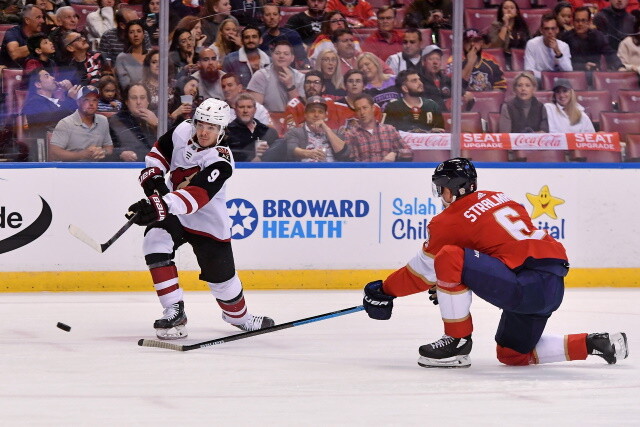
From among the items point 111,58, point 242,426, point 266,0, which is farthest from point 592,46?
point 242,426

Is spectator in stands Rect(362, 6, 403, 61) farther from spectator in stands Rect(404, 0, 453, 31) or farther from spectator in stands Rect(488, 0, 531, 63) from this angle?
spectator in stands Rect(488, 0, 531, 63)

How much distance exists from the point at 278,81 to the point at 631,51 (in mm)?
2227

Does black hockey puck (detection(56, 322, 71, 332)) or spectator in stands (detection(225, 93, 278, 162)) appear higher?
spectator in stands (detection(225, 93, 278, 162))

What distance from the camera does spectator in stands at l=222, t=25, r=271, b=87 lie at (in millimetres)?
7074

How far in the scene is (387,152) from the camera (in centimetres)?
719

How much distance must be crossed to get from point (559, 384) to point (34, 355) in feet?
6.45

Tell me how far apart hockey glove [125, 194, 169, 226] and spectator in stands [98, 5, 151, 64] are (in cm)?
226

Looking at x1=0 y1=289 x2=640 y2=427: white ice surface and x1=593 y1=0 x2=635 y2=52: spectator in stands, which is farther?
x1=593 y1=0 x2=635 y2=52: spectator in stands

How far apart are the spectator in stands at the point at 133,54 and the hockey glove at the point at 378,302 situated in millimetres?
2946

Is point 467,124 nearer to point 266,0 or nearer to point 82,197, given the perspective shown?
point 266,0

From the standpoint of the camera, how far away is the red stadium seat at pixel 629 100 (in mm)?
7449

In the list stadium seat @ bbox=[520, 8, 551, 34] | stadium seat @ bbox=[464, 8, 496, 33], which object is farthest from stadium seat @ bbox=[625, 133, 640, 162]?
stadium seat @ bbox=[464, 8, 496, 33]

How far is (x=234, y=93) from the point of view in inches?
278

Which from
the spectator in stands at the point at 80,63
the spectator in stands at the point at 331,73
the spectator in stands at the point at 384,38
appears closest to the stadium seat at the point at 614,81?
the spectator in stands at the point at 384,38
